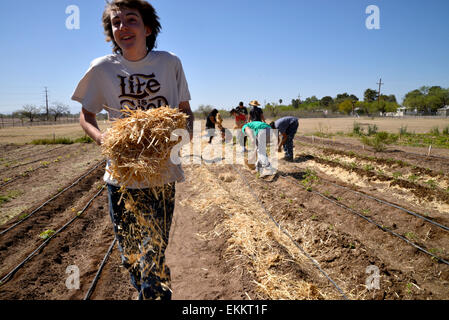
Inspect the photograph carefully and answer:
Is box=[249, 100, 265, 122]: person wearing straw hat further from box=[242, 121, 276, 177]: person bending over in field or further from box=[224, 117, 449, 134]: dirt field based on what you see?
box=[224, 117, 449, 134]: dirt field

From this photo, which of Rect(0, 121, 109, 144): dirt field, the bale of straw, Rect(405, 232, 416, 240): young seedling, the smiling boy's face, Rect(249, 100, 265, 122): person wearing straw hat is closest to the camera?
the bale of straw

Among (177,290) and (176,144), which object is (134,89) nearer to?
(176,144)

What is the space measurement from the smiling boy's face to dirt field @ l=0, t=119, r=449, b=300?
247cm

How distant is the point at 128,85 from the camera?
75.5 inches

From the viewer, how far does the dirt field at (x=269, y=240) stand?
2.99 metres

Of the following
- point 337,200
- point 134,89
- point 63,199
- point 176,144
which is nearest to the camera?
point 176,144

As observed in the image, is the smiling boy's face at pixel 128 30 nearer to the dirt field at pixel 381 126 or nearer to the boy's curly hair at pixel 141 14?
the boy's curly hair at pixel 141 14

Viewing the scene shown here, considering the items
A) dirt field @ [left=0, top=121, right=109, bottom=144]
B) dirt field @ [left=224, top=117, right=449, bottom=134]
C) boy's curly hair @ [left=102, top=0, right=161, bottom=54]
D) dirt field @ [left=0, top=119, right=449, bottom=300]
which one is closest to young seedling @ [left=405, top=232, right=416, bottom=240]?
dirt field @ [left=0, top=119, right=449, bottom=300]

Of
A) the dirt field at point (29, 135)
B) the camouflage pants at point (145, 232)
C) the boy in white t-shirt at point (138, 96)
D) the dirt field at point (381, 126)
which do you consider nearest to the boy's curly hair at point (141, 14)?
the boy in white t-shirt at point (138, 96)

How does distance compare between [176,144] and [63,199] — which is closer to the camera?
[176,144]

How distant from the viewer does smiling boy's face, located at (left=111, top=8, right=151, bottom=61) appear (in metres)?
1.84
